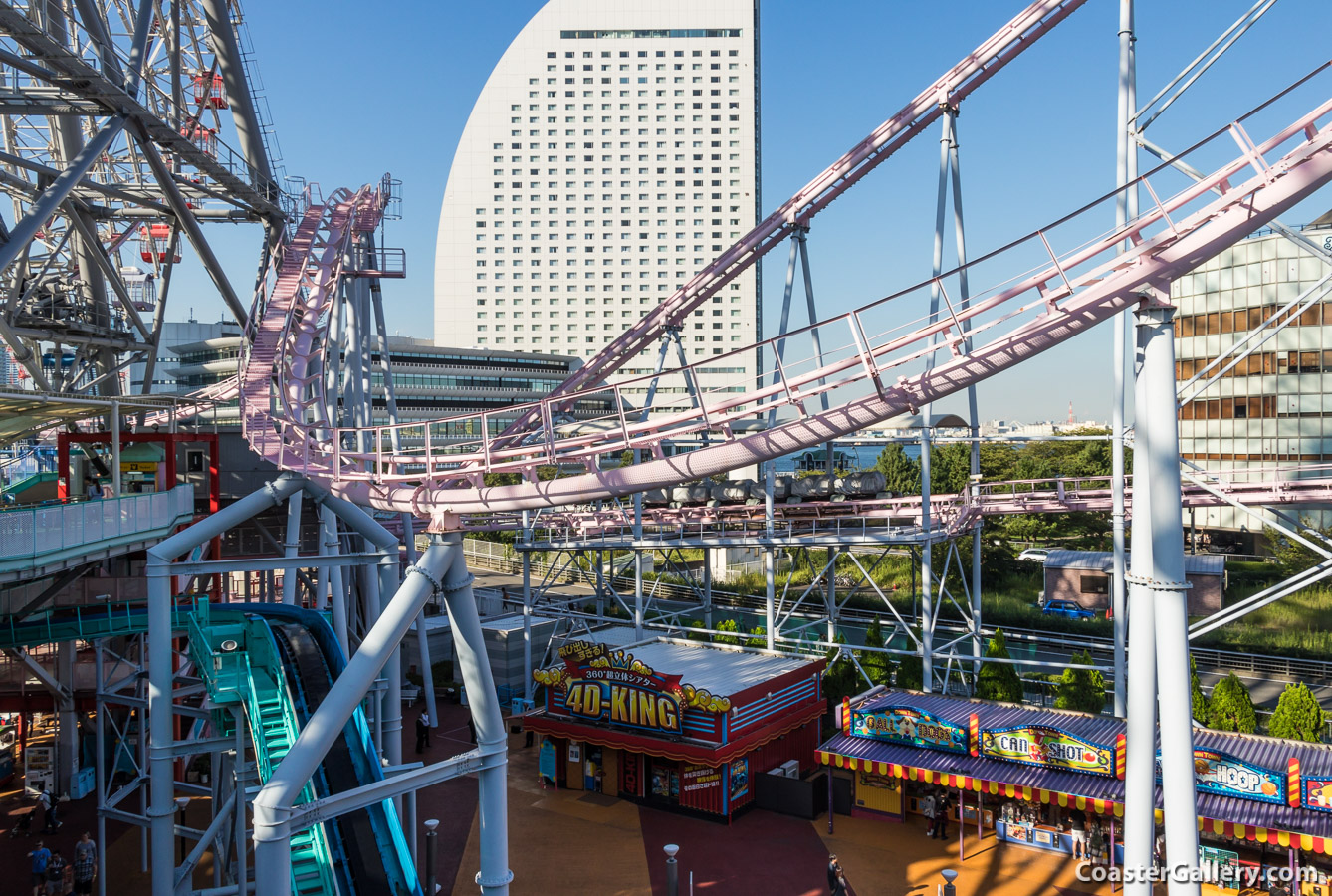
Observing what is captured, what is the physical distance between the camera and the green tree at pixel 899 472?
58575mm

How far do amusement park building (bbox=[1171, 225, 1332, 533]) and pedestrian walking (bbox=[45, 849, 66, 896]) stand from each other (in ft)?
133

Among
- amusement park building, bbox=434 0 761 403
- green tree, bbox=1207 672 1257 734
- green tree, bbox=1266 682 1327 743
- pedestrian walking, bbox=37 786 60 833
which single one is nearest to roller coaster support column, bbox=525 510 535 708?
pedestrian walking, bbox=37 786 60 833

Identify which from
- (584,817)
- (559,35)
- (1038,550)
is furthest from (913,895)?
(559,35)

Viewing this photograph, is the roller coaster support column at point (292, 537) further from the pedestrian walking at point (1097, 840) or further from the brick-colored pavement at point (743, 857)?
the pedestrian walking at point (1097, 840)

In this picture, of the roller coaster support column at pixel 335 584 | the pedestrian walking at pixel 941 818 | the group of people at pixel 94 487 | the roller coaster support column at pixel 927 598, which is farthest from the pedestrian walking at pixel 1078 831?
the group of people at pixel 94 487

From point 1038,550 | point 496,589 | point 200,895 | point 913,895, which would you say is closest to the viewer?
point 200,895

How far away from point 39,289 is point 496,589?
21135 mm

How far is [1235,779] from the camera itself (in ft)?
50.4

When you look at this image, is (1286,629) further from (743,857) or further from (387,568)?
(387,568)

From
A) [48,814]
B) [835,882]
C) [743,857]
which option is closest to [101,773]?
[48,814]

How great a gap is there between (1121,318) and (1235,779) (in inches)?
313

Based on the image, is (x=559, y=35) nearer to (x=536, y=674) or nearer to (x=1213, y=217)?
(x=536, y=674)

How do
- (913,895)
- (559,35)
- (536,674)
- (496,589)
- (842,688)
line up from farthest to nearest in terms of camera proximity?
(559,35)
(496,589)
(842,688)
(536,674)
(913,895)

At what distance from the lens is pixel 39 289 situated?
82.1 feet
